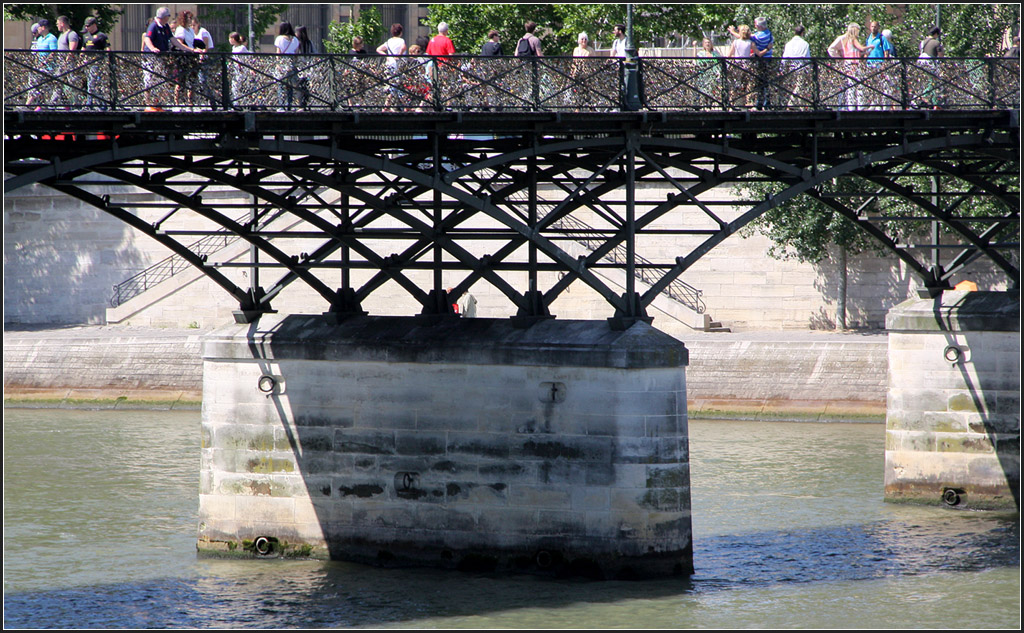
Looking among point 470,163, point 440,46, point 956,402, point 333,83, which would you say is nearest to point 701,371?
point 956,402

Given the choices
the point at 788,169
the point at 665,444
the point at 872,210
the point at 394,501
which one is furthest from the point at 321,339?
the point at 872,210

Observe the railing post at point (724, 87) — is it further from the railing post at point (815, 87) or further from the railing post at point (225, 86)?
the railing post at point (225, 86)

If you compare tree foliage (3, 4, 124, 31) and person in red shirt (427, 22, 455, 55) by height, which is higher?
tree foliage (3, 4, 124, 31)

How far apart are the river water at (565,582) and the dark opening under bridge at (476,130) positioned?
→ 12.5 ft

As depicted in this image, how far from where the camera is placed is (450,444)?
18.9 m

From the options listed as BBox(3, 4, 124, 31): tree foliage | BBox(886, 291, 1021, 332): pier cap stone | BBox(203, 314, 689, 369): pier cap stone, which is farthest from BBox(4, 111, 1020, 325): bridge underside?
BBox(3, 4, 124, 31): tree foliage

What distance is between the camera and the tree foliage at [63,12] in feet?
134

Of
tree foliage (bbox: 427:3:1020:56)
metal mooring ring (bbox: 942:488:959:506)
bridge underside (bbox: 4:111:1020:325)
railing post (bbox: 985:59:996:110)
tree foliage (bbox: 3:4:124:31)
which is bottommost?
metal mooring ring (bbox: 942:488:959:506)

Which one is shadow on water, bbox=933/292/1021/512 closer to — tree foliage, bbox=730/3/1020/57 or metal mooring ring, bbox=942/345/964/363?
metal mooring ring, bbox=942/345/964/363

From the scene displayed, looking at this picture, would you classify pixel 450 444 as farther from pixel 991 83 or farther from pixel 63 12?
pixel 63 12

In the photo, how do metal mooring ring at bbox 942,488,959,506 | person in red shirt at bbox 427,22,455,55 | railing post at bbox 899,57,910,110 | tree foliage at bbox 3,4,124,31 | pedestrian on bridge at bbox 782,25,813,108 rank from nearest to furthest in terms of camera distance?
pedestrian on bridge at bbox 782,25,813,108 < person in red shirt at bbox 427,22,455,55 < railing post at bbox 899,57,910,110 < metal mooring ring at bbox 942,488,959,506 < tree foliage at bbox 3,4,124,31

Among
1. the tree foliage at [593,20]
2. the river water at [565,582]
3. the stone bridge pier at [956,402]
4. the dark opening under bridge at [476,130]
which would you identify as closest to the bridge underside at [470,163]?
the dark opening under bridge at [476,130]

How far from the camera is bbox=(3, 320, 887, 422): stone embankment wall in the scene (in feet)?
112

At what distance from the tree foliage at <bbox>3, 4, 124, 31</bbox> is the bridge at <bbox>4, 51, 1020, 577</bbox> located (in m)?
23.7
